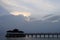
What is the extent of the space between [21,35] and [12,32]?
8.87 meters

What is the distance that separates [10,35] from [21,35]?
10.3 metres

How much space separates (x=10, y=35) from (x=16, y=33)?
6.26 meters

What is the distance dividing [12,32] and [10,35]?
349 centimetres

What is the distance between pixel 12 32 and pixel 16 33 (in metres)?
5.08

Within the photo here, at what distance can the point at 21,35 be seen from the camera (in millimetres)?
194250

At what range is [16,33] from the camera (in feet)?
625

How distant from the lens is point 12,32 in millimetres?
193750

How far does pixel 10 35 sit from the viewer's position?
631ft
